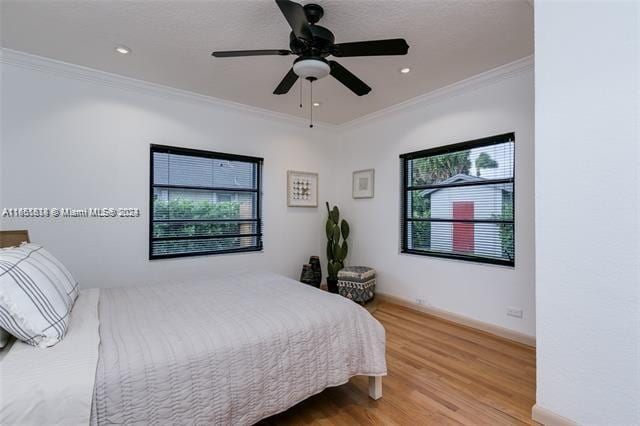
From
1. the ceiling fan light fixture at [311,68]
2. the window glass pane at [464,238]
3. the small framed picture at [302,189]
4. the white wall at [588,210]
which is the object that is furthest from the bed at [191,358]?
the small framed picture at [302,189]

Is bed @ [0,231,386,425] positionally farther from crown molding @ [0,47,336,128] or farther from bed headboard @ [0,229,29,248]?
crown molding @ [0,47,336,128]

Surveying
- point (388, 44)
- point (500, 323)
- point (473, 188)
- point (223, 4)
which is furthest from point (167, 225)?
point (500, 323)

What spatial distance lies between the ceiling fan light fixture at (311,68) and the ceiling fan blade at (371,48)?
11 cm

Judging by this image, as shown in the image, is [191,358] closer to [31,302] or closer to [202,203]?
[31,302]

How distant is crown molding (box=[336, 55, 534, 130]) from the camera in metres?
2.83

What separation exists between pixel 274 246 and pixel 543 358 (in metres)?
3.23

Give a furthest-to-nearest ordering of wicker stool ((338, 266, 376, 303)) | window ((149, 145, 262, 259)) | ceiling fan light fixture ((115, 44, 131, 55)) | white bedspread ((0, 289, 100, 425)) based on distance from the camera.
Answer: wicker stool ((338, 266, 376, 303)), window ((149, 145, 262, 259)), ceiling fan light fixture ((115, 44, 131, 55)), white bedspread ((0, 289, 100, 425))

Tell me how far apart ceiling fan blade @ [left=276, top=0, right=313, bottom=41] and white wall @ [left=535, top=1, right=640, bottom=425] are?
4.57 ft

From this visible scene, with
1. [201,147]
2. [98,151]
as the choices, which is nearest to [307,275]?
[201,147]

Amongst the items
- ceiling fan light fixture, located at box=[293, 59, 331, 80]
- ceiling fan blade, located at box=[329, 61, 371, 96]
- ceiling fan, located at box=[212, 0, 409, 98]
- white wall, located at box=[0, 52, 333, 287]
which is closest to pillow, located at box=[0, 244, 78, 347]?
white wall, located at box=[0, 52, 333, 287]

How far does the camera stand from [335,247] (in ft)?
14.8

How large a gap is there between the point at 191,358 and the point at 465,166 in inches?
128

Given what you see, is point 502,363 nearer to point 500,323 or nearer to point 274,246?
point 500,323

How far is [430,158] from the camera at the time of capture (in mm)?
3768
